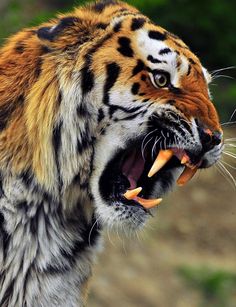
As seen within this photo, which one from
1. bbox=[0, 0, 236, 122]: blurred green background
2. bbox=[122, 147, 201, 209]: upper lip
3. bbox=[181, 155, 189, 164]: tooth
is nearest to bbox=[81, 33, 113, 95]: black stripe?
bbox=[122, 147, 201, 209]: upper lip

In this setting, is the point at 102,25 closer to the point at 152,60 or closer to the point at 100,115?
the point at 152,60

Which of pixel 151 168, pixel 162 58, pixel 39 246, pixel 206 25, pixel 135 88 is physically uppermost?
pixel 162 58

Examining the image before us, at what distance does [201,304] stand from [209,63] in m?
3.10

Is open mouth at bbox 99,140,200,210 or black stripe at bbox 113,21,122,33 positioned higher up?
black stripe at bbox 113,21,122,33

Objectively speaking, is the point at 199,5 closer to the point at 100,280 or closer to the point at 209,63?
the point at 209,63

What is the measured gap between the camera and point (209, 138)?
13.5ft

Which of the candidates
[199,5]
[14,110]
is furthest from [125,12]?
[199,5]

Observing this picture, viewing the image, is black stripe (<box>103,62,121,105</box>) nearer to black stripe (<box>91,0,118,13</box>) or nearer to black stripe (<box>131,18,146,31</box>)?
black stripe (<box>131,18,146,31</box>)

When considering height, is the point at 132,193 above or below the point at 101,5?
below

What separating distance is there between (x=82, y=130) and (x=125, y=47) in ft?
1.27

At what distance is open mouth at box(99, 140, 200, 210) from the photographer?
4199 millimetres

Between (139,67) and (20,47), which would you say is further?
(20,47)

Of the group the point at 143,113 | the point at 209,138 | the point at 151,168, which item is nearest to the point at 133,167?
the point at 151,168

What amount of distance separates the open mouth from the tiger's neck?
0.15 meters
